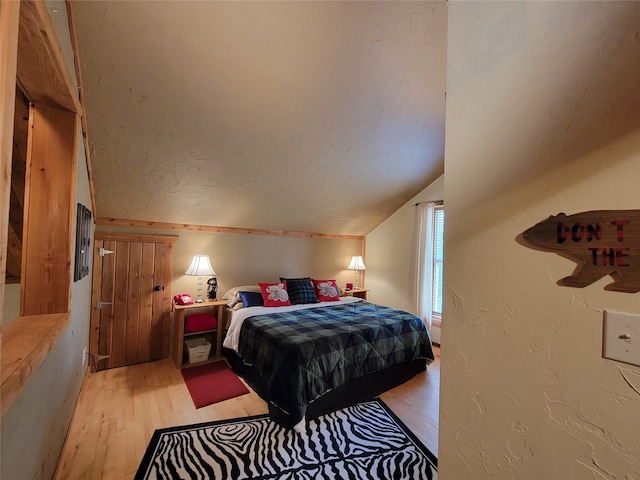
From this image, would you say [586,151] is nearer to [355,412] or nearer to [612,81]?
[612,81]

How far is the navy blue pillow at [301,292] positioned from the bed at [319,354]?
1.13ft

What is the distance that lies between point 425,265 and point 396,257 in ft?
1.85

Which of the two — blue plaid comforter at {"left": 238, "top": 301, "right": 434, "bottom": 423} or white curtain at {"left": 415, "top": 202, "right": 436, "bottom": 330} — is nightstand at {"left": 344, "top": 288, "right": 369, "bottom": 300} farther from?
blue plaid comforter at {"left": 238, "top": 301, "right": 434, "bottom": 423}

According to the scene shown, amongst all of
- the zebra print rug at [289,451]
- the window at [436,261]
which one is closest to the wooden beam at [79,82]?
the zebra print rug at [289,451]

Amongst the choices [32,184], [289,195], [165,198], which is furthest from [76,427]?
[289,195]

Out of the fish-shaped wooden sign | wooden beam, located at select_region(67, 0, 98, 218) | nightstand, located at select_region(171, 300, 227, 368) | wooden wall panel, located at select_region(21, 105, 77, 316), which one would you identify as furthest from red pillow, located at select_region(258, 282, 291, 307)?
the fish-shaped wooden sign

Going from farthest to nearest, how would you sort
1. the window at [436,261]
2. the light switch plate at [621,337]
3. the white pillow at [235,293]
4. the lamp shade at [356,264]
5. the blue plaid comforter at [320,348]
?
the lamp shade at [356,264] < the window at [436,261] < the white pillow at [235,293] < the blue plaid comforter at [320,348] < the light switch plate at [621,337]

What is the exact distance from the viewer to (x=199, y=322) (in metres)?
3.32

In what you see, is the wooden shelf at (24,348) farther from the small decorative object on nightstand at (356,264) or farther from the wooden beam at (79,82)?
the small decorative object on nightstand at (356,264)

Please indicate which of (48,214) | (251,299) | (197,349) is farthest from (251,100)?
(197,349)

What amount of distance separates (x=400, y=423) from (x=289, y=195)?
2571mm

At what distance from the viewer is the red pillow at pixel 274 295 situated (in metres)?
3.51

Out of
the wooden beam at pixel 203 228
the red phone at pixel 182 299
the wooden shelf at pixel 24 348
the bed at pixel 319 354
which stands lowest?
the bed at pixel 319 354

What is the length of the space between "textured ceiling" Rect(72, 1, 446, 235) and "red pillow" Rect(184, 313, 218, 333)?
3.88ft
